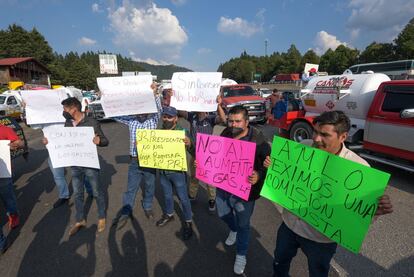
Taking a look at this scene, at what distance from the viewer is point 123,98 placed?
375cm

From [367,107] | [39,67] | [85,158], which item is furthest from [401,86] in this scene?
[39,67]

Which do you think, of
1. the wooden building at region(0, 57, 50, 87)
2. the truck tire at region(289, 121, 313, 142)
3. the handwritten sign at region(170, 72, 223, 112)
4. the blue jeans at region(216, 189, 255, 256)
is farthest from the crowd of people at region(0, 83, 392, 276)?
the wooden building at region(0, 57, 50, 87)

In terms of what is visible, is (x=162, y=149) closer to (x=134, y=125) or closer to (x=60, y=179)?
(x=134, y=125)

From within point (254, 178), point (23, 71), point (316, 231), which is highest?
A: point (23, 71)

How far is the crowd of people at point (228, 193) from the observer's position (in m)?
1.95

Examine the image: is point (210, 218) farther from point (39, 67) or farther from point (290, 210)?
point (39, 67)

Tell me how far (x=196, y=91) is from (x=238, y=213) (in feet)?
6.38

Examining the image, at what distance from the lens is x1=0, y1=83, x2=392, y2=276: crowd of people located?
6.39ft

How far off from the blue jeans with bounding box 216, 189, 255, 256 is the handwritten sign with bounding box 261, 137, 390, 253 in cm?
46

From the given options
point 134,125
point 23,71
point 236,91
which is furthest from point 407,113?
point 23,71

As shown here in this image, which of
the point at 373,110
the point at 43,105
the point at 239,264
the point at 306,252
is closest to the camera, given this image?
the point at 306,252

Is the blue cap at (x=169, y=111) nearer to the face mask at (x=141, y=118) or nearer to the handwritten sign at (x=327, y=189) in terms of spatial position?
the face mask at (x=141, y=118)

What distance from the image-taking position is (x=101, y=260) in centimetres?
313

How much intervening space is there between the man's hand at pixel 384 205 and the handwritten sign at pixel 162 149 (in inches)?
83.2
